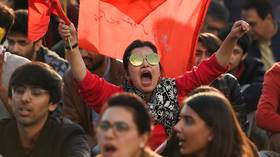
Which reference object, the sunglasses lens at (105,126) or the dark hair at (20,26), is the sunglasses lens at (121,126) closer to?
the sunglasses lens at (105,126)

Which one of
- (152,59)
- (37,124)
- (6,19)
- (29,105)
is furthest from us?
(6,19)

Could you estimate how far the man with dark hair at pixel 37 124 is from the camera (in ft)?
28.8

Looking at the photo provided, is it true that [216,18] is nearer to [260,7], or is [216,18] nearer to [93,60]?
[260,7]

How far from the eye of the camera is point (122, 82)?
9.88 metres

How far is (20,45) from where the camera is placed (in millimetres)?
10562

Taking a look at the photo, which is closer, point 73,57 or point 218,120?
point 218,120

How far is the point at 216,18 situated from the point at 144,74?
4308mm

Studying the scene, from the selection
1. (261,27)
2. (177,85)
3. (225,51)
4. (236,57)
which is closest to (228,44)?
(225,51)

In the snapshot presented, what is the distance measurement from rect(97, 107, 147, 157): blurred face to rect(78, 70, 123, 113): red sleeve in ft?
5.40

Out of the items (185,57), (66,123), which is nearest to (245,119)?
(185,57)

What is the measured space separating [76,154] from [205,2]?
205cm

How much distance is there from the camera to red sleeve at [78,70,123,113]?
9.16 m

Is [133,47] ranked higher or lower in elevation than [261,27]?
higher

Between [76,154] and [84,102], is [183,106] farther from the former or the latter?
[84,102]
